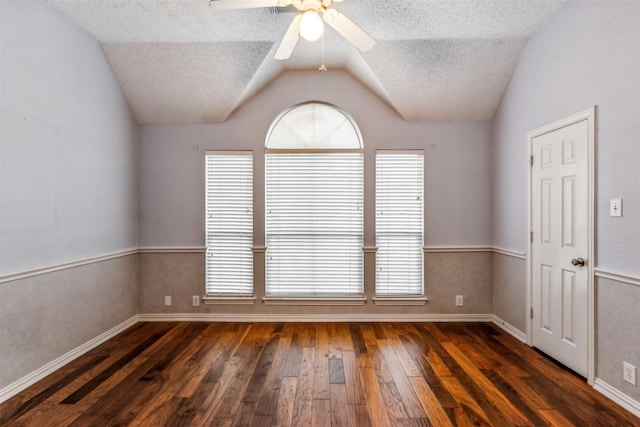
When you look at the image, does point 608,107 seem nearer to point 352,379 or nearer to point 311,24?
point 311,24

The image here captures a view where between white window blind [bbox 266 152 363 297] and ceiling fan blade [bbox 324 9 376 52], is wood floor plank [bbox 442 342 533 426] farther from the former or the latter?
ceiling fan blade [bbox 324 9 376 52]

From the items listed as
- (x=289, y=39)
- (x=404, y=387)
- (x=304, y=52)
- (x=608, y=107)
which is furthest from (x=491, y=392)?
(x=304, y=52)

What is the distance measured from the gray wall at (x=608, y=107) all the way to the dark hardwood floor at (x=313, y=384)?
526 millimetres

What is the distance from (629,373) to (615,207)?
113 centimetres

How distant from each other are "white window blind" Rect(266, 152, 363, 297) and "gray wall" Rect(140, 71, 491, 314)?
133 millimetres

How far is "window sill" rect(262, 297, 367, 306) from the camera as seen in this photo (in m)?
4.14

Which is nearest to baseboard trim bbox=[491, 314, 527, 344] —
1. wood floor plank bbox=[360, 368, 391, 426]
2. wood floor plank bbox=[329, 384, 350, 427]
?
wood floor plank bbox=[360, 368, 391, 426]

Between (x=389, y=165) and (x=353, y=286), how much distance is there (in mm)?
1527

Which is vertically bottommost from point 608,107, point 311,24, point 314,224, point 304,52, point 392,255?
point 392,255

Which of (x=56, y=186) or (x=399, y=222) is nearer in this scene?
(x=56, y=186)

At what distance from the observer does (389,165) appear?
416cm

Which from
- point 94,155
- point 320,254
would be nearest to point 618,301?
point 320,254

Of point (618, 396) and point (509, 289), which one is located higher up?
point (509, 289)

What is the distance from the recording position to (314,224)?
4.20 m
